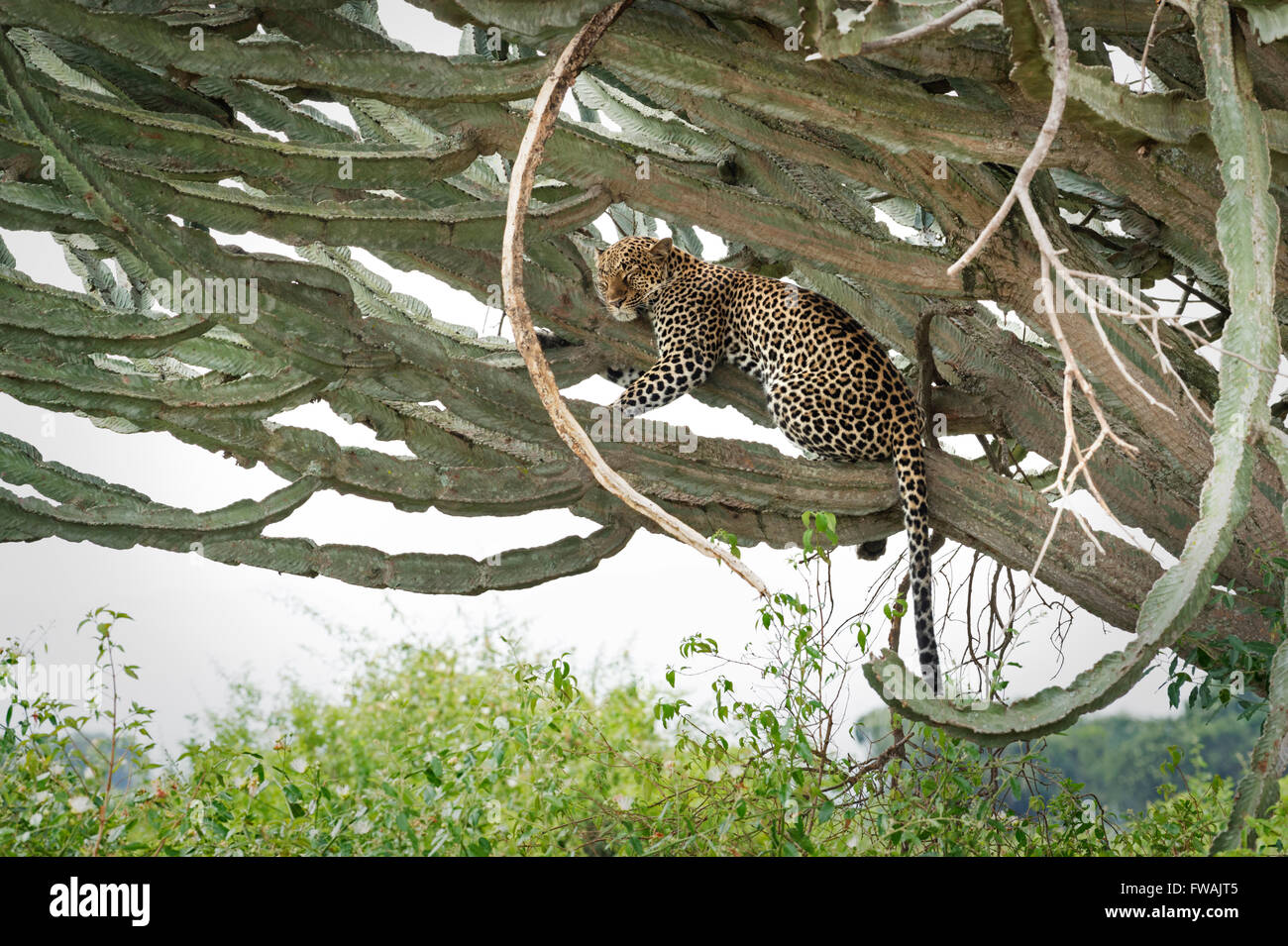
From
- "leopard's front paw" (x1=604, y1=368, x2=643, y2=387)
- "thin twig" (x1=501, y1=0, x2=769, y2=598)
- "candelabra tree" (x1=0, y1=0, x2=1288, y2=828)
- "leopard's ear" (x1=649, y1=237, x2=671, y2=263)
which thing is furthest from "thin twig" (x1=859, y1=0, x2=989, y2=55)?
"leopard's ear" (x1=649, y1=237, x2=671, y2=263)

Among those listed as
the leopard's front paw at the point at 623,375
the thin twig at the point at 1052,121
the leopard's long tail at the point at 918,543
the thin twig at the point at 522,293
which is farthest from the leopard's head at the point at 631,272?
the thin twig at the point at 1052,121

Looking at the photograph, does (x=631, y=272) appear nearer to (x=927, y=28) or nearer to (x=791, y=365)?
(x=791, y=365)

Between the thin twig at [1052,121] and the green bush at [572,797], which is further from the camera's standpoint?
the green bush at [572,797]

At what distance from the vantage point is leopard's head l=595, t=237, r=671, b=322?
13.9 feet

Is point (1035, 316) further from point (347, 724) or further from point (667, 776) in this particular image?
point (347, 724)

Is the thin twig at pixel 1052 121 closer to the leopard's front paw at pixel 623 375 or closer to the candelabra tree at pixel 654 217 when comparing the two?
the candelabra tree at pixel 654 217

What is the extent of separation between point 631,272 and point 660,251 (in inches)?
6.4

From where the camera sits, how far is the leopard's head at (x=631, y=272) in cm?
423

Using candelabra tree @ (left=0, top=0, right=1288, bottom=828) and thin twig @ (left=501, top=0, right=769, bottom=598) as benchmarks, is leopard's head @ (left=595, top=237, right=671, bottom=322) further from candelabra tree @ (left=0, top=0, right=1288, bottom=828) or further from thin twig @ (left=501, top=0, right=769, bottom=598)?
thin twig @ (left=501, top=0, right=769, bottom=598)

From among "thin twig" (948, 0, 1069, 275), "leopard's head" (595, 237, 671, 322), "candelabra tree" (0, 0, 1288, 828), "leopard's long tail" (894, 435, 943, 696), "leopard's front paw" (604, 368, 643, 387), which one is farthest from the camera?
"leopard's head" (595, 237, 671, 322)

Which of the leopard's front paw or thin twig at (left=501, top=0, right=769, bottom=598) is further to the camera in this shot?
the leopard's front paw

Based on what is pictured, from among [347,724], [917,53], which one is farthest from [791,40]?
[347,724]

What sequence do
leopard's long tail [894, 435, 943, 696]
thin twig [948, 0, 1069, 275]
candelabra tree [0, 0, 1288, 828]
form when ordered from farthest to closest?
leopard's long tail [894, 435, 943, 696] < candelabra tree [0, 0, 1288, 828] < thin twig [948, 0, 1069, 275]

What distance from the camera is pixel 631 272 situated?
4328 mm
